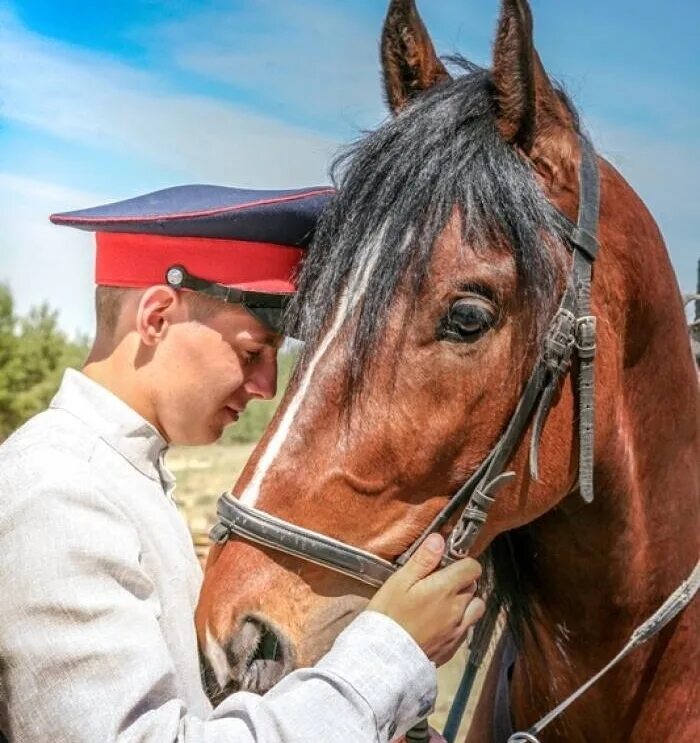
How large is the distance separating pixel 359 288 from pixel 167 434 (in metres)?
0.53

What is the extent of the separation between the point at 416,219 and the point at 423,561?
70 cm

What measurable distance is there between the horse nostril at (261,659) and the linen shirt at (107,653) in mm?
132

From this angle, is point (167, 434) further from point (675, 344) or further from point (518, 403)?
point (675, 344)

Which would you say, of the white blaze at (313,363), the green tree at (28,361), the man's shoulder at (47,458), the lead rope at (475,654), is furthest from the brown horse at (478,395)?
the green tree at (28,361)

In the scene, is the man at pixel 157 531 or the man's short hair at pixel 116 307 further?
the man's short hair at pixel 116 307

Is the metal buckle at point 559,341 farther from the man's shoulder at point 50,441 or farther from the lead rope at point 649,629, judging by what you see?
the man's shoulder at point 50,441

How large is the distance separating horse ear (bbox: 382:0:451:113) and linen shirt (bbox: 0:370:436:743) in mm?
1193

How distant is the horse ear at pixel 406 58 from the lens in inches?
87.5

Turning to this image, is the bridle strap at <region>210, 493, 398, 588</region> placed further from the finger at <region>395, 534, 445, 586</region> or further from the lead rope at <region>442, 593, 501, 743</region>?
the lead rope at <region>442, 593, 501, 743</region>

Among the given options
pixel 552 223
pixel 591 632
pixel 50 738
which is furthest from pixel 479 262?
pixel 50 738

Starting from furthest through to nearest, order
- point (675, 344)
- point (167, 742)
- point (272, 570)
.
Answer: point (675, 344) → point (272, 570) → point (167, 742)

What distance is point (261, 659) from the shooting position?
1.73 m

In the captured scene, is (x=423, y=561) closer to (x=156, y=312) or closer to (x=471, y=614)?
(x=471, y=614)

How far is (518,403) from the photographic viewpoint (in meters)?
1.90
